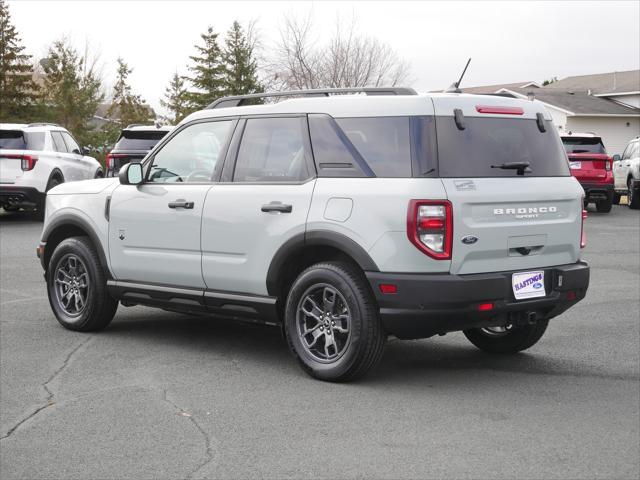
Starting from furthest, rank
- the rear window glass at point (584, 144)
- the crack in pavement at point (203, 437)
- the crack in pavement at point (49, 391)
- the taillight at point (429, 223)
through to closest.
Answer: the rear window glass at point (584, 144) < the taillight at point (429, 223) < the crack in pavement at point (49, 391) < the crack in pavement at point (203, 437)

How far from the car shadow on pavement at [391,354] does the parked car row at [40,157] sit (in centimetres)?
1046

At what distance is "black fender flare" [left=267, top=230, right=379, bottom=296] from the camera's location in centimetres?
600

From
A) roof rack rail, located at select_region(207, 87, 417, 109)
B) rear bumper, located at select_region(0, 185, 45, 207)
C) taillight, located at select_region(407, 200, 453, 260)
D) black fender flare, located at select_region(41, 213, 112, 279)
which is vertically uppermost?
roof rack rail, located at select_region(207, 87, 417, 109)

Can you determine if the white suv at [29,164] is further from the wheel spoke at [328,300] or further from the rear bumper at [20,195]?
the wheel spoke at [328,300]

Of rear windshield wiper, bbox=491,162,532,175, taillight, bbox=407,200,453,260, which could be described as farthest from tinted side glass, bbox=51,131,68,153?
taillight, bbox=407,200,453,260

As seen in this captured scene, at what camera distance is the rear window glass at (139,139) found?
20.2 m

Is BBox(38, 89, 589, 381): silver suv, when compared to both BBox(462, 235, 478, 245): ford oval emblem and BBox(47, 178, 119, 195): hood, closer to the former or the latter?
BBox(462, 235, 478, 245): ford oval emblem

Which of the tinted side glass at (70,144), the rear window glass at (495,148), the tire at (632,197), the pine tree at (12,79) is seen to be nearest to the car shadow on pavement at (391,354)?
the rear window glass at (495,148)

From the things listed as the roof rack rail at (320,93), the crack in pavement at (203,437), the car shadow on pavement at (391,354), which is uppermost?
the roof rack rail at (320,93)

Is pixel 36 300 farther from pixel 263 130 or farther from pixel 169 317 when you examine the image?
pixel 263 130

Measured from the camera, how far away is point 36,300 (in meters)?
9.68

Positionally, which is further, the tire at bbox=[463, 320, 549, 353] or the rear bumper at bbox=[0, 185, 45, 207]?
the rear bumper at bbox=[0, 185, 45, 207]

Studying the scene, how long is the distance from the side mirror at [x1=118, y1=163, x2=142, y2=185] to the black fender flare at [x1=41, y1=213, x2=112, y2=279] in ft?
2.13

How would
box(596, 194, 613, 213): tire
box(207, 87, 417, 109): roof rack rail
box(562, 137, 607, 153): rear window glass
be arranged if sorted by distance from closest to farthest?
box(207, 87, 417, 109): roof rack rail → box(596, 194, 613, 213): tire → box(562, 137, 607, 153): rear window glass
